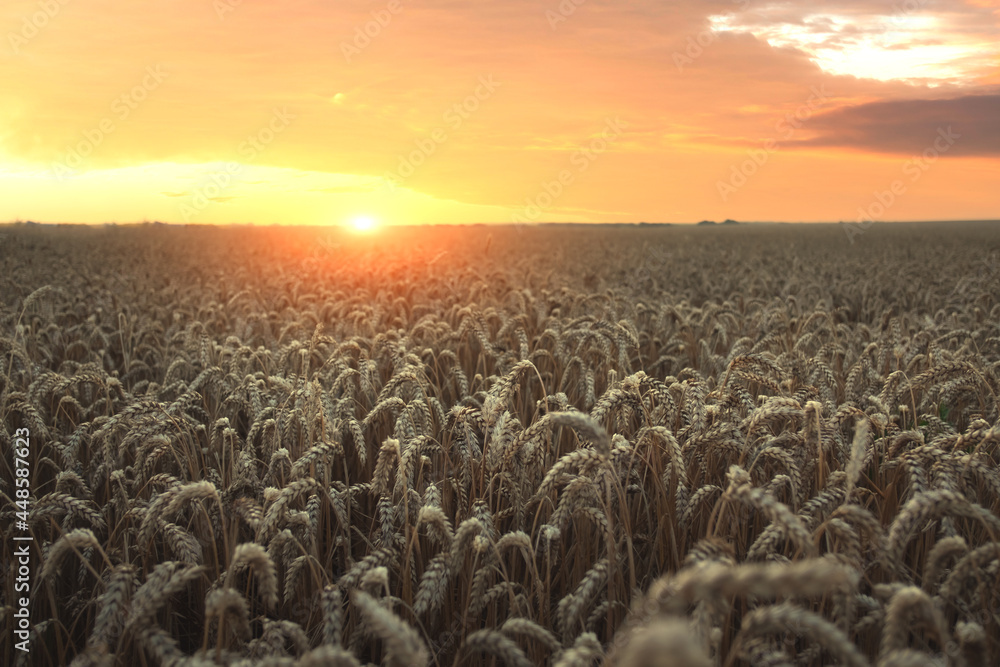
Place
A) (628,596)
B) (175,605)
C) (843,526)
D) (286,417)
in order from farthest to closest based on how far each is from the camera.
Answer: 1. (286,417)
2. (175,605)
3. (628,596)
4. (843,526)

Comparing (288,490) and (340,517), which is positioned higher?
(288,490)

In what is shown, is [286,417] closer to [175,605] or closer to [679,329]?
[175,605]

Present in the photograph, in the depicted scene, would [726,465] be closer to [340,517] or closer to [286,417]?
[340,517]

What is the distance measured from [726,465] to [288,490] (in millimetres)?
2325

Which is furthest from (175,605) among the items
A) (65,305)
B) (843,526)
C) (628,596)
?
(65,305)

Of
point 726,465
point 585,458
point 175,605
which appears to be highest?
point 585,458

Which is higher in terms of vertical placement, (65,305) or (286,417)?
(65,305)

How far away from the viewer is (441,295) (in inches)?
388

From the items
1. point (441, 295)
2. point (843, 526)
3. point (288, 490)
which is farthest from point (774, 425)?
point (441, 295)

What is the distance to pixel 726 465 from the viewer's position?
3471 millimetres

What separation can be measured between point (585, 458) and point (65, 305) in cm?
860

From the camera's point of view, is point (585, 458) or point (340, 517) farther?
point (340, 517)

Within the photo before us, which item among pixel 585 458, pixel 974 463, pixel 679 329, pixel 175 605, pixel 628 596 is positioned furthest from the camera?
pixel 679 329

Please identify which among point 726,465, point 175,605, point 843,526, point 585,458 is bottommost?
point 175,605
